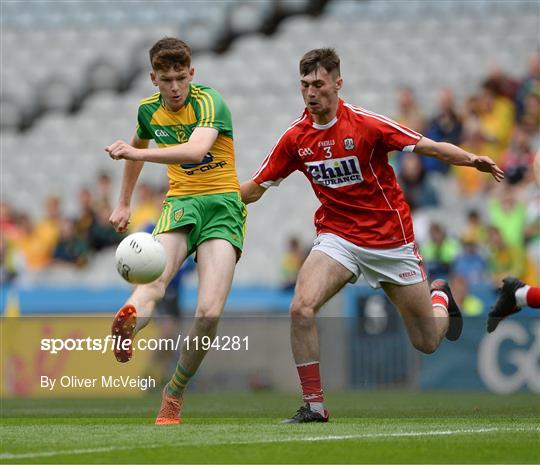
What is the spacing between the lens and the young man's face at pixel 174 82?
8156 millimetres

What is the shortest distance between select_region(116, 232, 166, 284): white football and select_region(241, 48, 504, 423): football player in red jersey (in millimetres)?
1064

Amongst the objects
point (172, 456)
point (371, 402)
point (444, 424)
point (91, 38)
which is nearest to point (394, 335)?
point (371, 402)

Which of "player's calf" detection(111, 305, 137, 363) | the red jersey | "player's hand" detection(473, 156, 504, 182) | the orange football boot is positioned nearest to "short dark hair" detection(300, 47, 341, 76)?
the red jersey

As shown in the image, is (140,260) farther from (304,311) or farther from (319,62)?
(319,62)

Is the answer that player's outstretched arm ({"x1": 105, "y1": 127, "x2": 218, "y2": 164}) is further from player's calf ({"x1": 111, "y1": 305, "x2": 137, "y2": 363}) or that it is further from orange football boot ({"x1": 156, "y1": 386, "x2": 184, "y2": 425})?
orange football boot ({"x1": 156, "y1": 386, "x2": 184, "y2": 425})

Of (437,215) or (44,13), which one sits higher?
(44,13)

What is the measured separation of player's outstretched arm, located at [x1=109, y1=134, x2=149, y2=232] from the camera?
A: 8359 mm

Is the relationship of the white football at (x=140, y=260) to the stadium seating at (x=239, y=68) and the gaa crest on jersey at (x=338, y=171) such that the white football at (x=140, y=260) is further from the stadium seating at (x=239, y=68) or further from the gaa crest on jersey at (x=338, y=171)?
the stadium seating at (x=239, y=68)

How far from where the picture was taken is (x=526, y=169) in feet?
51.0

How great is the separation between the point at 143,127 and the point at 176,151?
926mm

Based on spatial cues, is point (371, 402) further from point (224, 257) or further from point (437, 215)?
point (437, 215)

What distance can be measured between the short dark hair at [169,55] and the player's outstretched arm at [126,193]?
72cm

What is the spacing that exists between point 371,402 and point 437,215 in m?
5.74

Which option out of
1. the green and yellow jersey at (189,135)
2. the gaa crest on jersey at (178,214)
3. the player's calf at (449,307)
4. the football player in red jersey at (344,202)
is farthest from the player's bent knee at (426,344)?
the gaa crest on jersey at (178,214)
